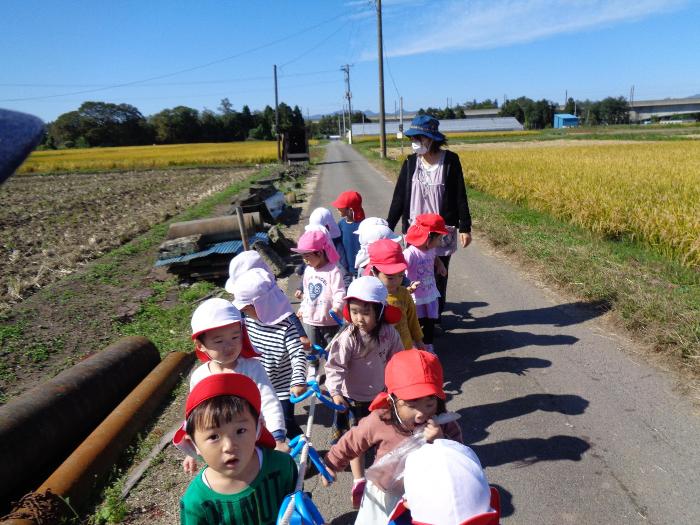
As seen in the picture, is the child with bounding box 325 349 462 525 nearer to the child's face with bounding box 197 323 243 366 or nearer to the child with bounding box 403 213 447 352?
the child's face with bounding box 197 323 243 366

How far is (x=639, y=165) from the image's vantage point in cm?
1605

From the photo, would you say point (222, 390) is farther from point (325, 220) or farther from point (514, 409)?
point (325, 220)

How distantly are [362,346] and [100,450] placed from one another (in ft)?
6.26

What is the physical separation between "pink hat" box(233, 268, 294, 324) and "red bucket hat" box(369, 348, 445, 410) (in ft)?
4.03

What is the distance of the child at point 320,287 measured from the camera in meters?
4.01

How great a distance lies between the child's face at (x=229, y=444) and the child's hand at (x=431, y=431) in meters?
0.74

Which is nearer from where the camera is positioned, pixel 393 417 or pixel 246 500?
pixel 246 500

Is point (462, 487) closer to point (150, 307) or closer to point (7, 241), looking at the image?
point (150, 307)

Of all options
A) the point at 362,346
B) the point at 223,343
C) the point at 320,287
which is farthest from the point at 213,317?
the point at 320,287

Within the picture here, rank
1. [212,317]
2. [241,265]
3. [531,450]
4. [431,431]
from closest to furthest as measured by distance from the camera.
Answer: [431,431] < [212,317] < [531,450] < [241,265]

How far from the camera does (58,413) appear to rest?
3.60m

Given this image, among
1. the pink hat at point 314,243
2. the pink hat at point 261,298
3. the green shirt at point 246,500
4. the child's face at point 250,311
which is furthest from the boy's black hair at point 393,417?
the pink hat at point 314,243

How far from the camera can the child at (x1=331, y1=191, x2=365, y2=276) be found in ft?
18.3

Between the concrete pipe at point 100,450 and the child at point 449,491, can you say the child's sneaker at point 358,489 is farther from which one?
the concrete pipe at point 100,450
